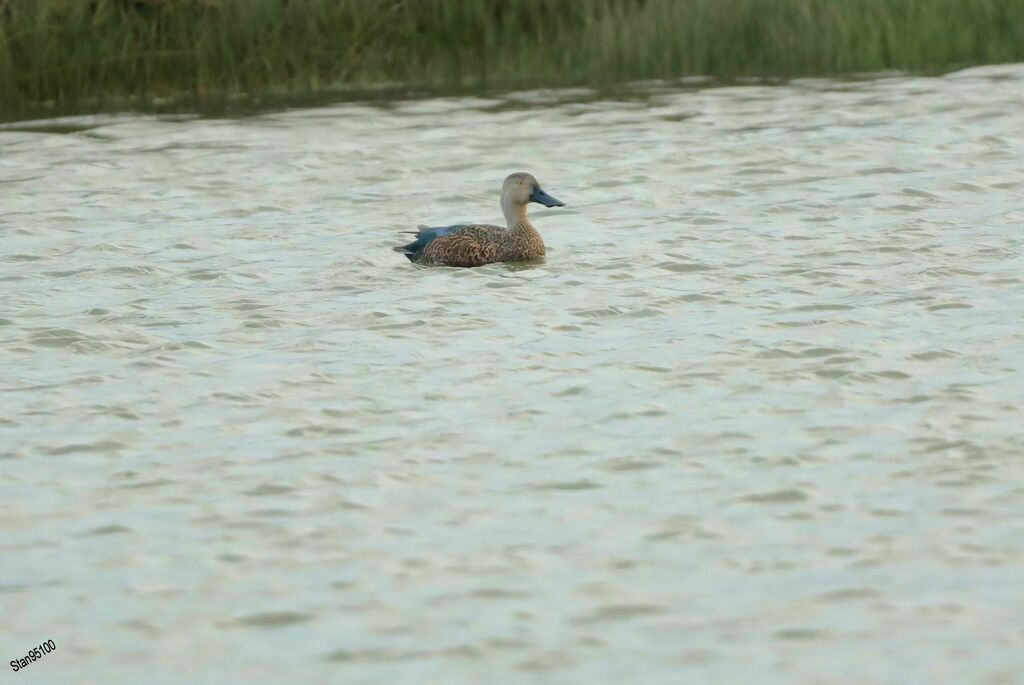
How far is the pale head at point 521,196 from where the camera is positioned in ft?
38.8

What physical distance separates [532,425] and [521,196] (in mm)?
4430

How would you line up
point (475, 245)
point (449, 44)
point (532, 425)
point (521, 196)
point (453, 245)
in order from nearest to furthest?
point (532, 425), point (453, 245), point (475, 245), point (521, 196), point (449, 44)

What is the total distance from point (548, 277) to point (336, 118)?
615 centimetres

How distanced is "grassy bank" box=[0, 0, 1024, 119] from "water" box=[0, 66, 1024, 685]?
306 cm

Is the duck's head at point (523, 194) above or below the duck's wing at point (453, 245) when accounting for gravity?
above

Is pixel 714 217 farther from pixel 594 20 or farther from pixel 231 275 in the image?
pixel 594 20

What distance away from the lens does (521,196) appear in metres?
11.8

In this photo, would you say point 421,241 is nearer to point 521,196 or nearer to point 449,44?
point 521,196

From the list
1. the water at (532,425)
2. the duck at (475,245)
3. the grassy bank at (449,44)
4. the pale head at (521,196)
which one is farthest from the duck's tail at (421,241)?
the grassy bank at (449,44)

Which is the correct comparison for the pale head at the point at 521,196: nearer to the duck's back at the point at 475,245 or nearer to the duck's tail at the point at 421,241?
the duck's back at the point at 475,245

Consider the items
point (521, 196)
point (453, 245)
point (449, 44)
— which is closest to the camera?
point (453, 245)

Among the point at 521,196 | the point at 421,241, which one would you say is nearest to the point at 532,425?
the point at 421,241

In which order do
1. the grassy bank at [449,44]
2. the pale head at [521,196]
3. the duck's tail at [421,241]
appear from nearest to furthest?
the duck's tail at [421,241], the pale head at [521,196], the grassy bank at [449,44]

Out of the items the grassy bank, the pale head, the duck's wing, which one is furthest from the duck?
the grassy bank
